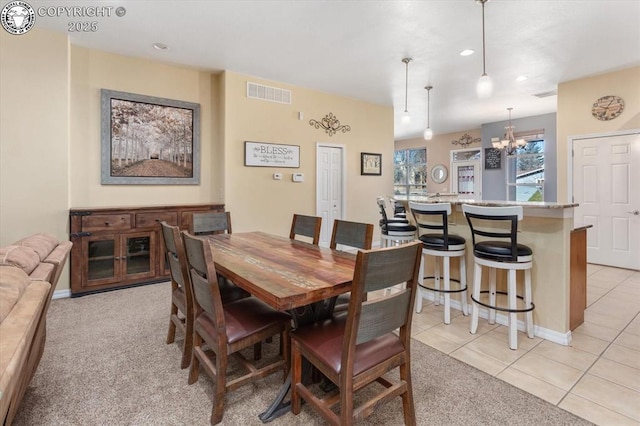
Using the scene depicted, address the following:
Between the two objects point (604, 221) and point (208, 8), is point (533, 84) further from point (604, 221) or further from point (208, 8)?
point (208, 8)

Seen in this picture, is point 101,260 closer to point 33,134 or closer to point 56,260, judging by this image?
point 33,134

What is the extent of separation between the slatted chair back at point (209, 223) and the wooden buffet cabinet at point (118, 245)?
1.39 ft

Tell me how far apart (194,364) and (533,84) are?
598cm

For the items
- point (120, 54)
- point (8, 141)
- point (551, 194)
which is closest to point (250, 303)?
point (8, 141)

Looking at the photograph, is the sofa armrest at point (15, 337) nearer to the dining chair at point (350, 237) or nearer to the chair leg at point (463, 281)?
the dining chair at point (350, 237)

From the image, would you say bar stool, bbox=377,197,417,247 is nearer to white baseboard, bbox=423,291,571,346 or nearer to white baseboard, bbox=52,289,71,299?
white baseboard, bbox=423,291,571,346

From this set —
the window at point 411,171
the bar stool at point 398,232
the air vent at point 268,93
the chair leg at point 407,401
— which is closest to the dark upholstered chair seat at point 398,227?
the bar stool at point 398,232

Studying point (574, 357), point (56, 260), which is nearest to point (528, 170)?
point (574, 357)

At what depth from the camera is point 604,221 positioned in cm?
476

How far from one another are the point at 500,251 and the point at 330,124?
153 inches

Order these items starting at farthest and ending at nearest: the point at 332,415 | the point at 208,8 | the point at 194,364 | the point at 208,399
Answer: the point at 208,8
the point at 194,364
the point at 208,399
the point at 332,415

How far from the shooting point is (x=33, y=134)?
328 cm

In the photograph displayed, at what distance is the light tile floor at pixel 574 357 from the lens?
1.78 metres

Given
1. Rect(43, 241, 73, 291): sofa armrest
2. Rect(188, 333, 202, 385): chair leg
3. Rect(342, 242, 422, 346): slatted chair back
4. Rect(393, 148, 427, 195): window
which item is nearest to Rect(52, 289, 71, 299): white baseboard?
Rect(43, 241, 73, 291): sofa armrest
